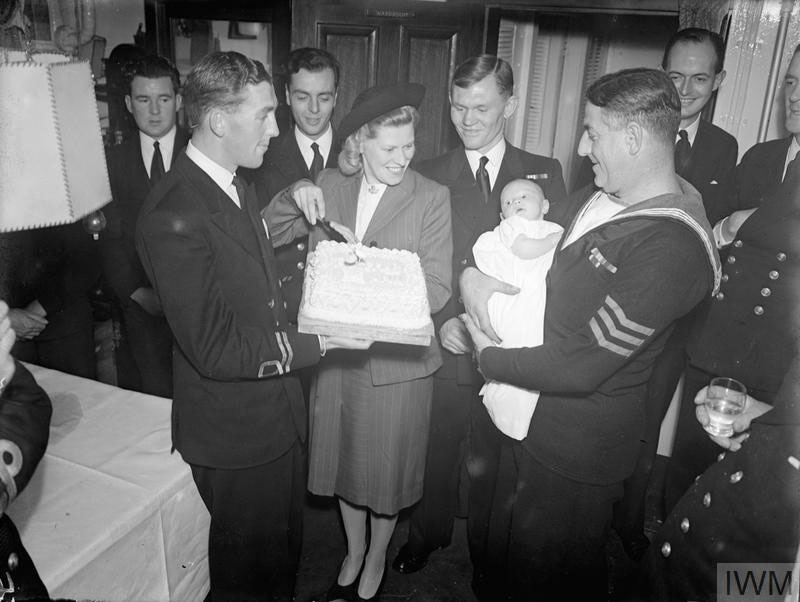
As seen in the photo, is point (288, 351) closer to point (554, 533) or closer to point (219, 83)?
point (219, 83)

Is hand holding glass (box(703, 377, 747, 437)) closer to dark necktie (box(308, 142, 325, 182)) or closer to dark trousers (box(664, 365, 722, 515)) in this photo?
dark trousers (box(664, 365, 722, 515))

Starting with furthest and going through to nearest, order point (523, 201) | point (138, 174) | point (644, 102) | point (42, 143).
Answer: point (138, 174) → point (523, 201) → point (644, 102) → point (42, 143)

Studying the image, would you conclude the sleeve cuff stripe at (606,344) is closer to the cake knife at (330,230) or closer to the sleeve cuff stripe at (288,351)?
the sleeve cuff stripe at (288,351)

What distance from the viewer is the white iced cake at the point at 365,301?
2.14m

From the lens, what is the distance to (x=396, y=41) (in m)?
4.40

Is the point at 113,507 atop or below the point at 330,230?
below

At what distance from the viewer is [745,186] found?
3.21m

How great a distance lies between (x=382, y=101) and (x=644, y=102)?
1.07m

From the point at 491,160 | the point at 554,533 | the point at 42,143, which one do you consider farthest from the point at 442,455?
the point at 42,143

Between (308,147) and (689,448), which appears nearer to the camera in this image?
(689,448)

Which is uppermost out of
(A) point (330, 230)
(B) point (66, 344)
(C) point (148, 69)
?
(C) point (148, 69)

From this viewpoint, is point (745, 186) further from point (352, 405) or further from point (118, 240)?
point (118, 240)

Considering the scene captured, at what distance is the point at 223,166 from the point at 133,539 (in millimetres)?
1299

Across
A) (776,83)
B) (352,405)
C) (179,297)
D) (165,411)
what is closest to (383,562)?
(352,405)
